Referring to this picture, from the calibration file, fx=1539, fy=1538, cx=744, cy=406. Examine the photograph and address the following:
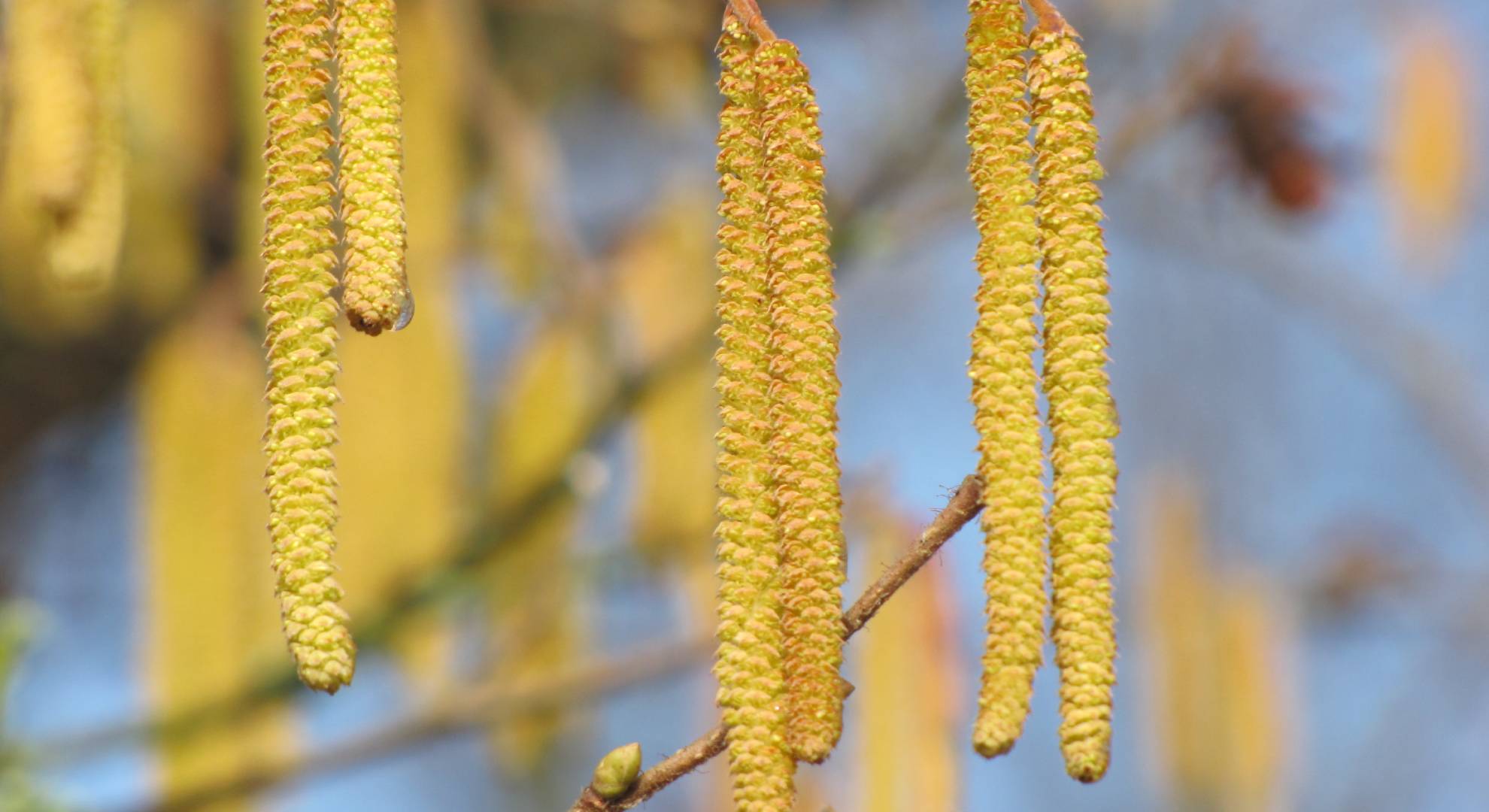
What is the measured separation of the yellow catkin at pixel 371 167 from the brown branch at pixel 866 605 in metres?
0.16

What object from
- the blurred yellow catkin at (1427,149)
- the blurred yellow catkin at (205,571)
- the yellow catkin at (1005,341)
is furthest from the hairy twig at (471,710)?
the blurred yellow catkin at (1427,149)

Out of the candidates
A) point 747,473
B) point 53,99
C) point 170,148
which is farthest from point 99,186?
point 170,148

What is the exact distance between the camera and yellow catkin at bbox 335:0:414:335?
1.49ft

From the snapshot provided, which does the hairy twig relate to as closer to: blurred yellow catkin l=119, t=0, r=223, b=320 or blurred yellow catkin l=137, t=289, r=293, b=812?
blurred yellow catkin l=137, t=289, r=293, b=812

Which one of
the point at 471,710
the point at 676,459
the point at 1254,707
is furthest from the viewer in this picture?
the point at 1254,707

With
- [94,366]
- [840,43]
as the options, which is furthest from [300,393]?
[840,43]

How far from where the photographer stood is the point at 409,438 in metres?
1.48

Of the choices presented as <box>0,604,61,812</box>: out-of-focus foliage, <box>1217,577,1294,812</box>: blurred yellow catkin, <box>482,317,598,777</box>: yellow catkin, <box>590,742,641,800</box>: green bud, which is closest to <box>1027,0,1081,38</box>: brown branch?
<box>590,742,641,800</box>: green bud

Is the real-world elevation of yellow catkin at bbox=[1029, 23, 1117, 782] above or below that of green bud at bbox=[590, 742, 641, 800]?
above

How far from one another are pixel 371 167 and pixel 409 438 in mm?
1031

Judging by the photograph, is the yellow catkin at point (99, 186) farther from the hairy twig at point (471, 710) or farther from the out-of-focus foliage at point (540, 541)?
the out-of-focus foliage at point (540, 541)

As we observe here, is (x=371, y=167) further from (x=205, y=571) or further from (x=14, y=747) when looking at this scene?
(x=205, y=571)

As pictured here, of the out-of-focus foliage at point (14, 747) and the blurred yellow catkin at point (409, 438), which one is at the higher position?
the blurred yellow catkin at point (409, 438)

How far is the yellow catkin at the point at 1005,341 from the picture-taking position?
0.50 m
